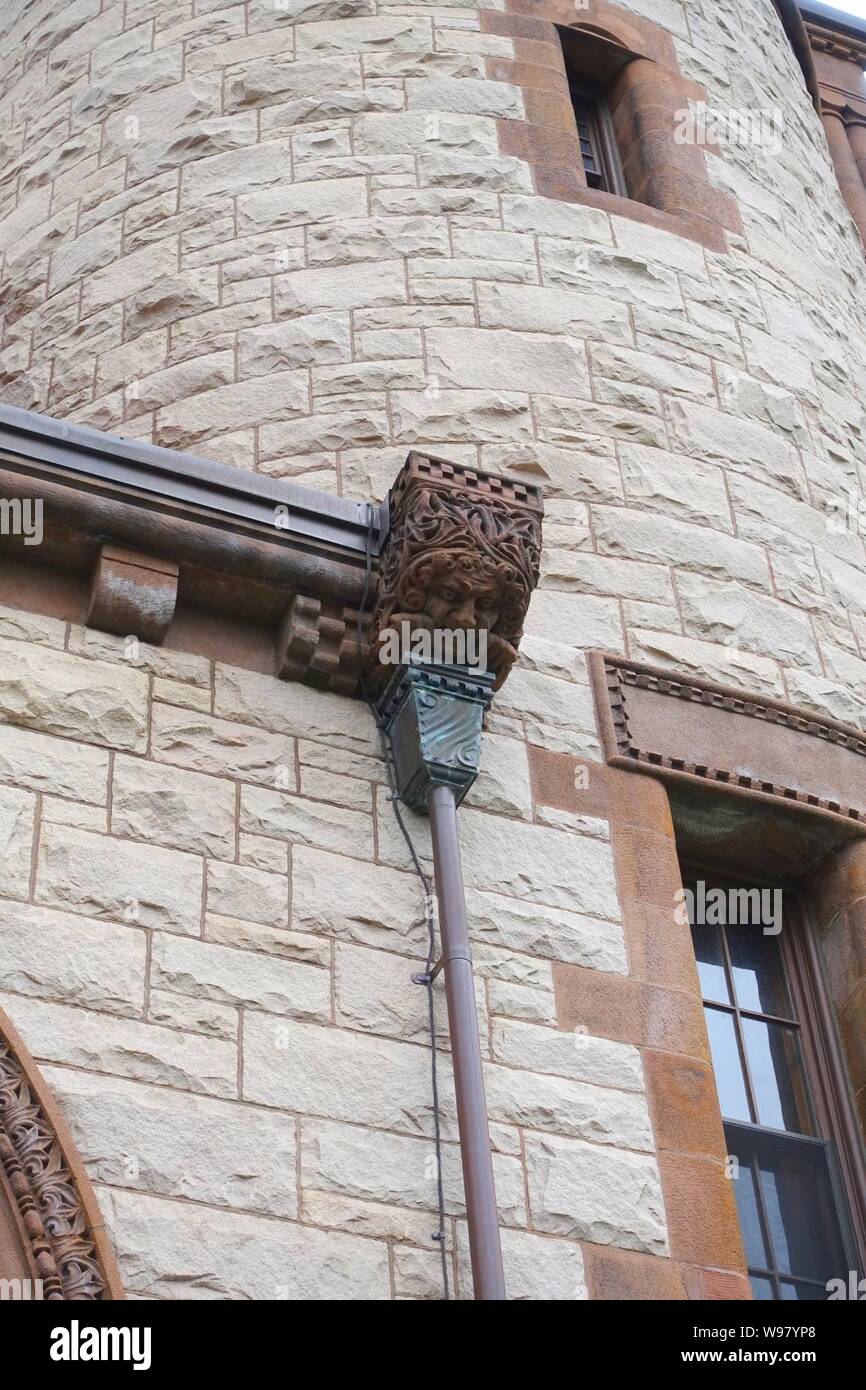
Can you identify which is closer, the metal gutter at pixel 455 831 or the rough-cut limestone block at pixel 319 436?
the metal gutter at pixel 455 831

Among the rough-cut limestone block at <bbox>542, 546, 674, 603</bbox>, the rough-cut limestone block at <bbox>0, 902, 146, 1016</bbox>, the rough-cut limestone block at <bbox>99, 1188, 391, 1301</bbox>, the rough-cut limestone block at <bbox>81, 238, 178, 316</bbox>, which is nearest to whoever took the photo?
the rough-cut limestone block at <bbox>99, 1188, 391, 1301</bbox>

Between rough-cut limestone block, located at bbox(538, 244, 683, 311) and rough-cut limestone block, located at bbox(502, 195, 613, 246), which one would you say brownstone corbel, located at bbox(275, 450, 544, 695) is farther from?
rough-cut limestone block, located at bbox(502, 195, 613, 246)

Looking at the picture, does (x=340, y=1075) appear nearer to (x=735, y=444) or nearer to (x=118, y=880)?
(x=118, y=880)

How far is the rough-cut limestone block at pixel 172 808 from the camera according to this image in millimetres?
7172

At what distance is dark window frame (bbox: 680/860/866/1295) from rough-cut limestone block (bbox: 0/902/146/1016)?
2.37 m

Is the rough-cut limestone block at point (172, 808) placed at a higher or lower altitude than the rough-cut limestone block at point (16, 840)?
higher

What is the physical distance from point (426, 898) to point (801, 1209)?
5.84ft

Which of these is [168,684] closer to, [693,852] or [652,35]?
[693,852]

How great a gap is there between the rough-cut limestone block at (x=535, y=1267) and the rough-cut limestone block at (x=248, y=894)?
1.18 m

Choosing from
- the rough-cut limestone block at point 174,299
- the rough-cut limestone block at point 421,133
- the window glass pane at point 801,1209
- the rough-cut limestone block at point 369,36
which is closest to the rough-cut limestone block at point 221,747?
the window glass pane at point 801,1209

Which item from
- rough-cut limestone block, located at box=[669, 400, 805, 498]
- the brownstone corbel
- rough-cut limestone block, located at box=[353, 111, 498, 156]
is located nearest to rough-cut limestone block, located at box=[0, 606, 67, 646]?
the brownstone corbel

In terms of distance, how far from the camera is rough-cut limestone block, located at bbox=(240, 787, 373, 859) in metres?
7.41

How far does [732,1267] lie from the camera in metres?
7.02

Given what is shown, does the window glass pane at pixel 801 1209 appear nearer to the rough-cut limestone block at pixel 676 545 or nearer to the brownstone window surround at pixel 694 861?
the brownstone window surround at pixel 694 861
